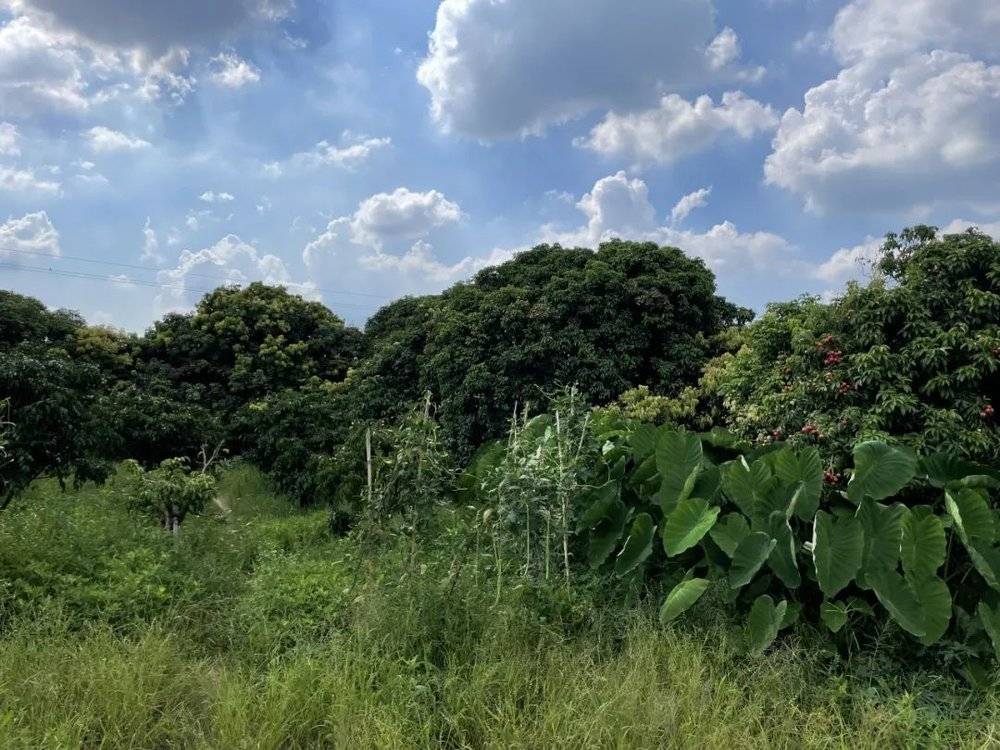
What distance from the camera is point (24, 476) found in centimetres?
681

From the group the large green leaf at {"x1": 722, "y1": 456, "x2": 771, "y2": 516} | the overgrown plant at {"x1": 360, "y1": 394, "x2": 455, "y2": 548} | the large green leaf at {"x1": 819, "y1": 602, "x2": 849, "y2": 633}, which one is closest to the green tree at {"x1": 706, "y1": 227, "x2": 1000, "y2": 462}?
the large green leaf at {"x1": 722, "y1": 456, "x2": 771, "y2": 516}

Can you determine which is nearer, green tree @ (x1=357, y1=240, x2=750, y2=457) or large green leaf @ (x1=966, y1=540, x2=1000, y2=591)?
large green leaf @ (x1=966, y1=540, x2=1000, y2=591)

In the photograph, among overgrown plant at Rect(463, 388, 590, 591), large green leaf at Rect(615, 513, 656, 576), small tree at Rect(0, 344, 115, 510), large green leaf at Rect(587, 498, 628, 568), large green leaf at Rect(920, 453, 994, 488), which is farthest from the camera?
small tree at Rect(0, 344, 115, 510)

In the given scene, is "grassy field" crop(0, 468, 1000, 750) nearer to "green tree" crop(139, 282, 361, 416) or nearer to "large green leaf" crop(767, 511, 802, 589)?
"large green leaf" crop(767, 511, 802, 589)

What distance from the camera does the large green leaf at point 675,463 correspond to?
4125 mm

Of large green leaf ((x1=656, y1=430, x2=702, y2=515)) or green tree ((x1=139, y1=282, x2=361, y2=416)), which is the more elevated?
green tree ((x1=139, y1=282, x2=361, y2=416))

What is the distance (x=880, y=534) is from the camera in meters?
3.49

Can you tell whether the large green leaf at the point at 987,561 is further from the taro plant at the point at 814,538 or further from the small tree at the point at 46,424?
the small tree at the point at 46,424

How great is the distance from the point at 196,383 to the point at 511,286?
914 cm

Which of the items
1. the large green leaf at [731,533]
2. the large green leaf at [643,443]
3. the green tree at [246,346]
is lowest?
the large green leaf at [731,533]

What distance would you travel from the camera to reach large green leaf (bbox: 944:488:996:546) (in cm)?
341

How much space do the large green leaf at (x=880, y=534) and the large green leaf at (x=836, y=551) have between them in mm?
93

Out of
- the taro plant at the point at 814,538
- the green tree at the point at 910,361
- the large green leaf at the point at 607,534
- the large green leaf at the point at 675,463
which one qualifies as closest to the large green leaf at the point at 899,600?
the taro plant at the point at 814,538

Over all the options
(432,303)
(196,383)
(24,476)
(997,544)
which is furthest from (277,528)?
(196,383)
